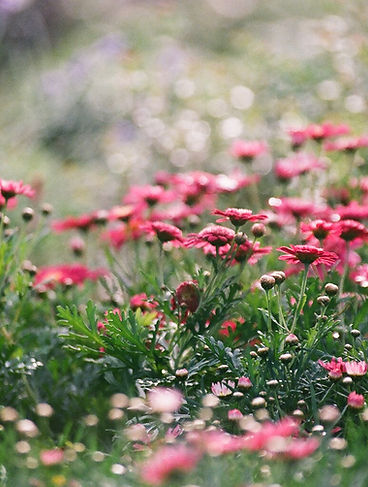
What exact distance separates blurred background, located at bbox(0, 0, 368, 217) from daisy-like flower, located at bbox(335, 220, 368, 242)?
2.36 m

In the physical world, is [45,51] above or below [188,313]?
below

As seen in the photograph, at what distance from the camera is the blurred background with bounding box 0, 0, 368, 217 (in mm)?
5512

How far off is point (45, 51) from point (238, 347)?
9.38m

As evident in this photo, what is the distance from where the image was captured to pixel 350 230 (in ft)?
7.23

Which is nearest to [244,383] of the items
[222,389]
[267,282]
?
[222,389]

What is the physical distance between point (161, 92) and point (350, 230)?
5.07 m

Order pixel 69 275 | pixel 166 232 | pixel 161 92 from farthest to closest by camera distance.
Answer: pixel 161 92 → pixel 69 275 → pixel 166 232

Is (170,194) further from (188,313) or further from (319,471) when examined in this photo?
(319,471)

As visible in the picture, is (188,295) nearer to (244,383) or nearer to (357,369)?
(244,383)

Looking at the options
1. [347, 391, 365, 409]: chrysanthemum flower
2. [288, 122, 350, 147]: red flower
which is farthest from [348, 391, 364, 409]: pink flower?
[288, 122, 350, 147]: red flower

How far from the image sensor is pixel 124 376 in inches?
88.8

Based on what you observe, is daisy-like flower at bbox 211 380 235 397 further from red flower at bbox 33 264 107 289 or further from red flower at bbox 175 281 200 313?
red flower at bbox 33 264 107 289

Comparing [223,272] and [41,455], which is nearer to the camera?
[41,455]

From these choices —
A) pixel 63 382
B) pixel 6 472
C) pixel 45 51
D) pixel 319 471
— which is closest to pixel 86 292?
pixel 63 382
